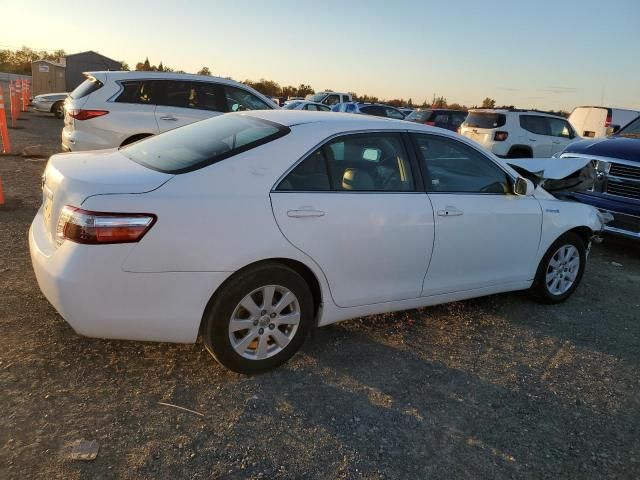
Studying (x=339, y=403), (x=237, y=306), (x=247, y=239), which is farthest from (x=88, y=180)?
(x=339, y=403)

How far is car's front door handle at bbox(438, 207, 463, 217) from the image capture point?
12.1 ft

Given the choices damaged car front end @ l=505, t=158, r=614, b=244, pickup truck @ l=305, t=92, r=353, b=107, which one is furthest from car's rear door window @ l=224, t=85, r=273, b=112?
pickup truck @ l=305, t=92, r=353, b=107

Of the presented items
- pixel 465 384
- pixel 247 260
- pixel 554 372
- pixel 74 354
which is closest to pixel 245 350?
pixel 247 260

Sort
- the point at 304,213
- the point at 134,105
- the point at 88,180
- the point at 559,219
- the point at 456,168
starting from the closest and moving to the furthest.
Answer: the point at 88,180, the point at 304,213, the point at 456,168, the point at 559,219, the point at 134,105

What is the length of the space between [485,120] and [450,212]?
9.94 meters

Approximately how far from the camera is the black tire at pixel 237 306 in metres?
2.91

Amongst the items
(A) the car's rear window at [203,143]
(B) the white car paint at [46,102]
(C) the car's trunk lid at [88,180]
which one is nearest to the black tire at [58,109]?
(B) the white car paint at [46,102]

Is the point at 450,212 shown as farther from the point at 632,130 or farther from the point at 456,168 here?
the point at 632,130

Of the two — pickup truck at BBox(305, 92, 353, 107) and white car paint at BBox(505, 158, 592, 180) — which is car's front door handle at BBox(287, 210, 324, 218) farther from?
pickup truck at BBox(305, 92, 353, 107)

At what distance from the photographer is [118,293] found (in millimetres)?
2691

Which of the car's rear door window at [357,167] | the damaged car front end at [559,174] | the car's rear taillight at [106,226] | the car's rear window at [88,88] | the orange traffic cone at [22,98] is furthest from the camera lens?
the orange traffic cone at [22,98]

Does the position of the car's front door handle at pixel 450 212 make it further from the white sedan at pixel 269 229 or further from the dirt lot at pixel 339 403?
the dirt lot at pixel 339 403

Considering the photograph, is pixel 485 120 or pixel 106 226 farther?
pixel 485 120

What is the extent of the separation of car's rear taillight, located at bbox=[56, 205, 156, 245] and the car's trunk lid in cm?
10
